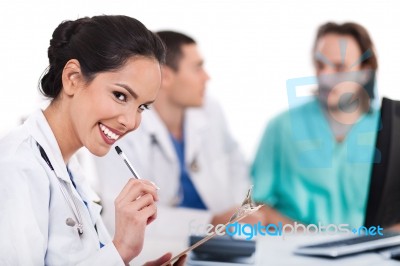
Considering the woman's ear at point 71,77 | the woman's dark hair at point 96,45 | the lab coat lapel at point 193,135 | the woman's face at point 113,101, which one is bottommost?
the lab coat lapel at point 193,135

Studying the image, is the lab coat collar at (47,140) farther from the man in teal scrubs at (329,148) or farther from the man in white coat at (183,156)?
the man in teal scrubs at (329,148)

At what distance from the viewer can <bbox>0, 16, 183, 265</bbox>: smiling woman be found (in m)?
0.75

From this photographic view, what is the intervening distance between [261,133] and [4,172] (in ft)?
3.43

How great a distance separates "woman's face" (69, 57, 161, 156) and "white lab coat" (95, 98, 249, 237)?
0.51 feet

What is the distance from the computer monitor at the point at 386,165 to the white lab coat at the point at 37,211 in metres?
0.41

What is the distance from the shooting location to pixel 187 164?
1.56 metres

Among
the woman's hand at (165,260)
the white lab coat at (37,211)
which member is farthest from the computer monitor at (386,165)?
the white lab coat at (37,211)

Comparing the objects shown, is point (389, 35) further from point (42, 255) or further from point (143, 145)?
point (42, 255)

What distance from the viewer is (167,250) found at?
3.47 ft

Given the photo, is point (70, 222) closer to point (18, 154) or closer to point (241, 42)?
point (18, 154)

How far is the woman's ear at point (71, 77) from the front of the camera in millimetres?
814

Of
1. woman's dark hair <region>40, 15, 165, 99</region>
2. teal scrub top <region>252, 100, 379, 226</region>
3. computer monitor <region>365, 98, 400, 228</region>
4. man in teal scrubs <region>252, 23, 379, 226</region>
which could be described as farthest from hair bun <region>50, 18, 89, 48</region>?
teal scrub top <region>252, 100, 379, 226</region>

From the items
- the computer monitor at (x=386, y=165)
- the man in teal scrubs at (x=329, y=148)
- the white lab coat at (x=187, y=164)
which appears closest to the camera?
the computer monitor at (x=386, y=165)

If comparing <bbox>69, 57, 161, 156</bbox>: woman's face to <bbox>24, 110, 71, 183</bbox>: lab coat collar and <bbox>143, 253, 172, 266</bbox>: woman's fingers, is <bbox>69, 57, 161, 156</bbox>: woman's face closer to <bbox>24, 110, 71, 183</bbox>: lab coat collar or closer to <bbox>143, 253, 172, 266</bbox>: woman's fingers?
<bbox>24, 110, 71, 183</bbox>: lab coat collar
